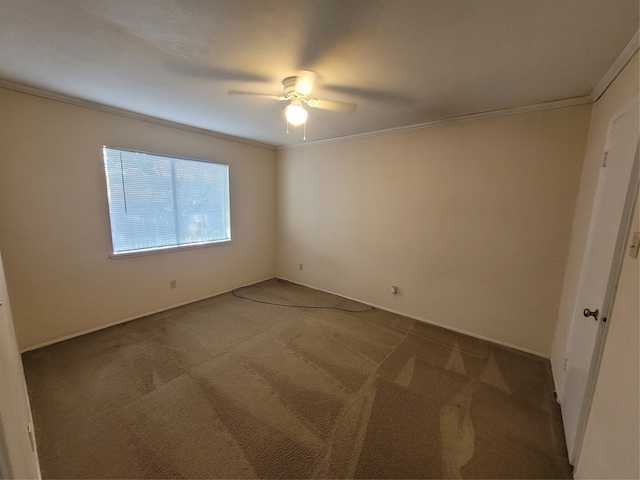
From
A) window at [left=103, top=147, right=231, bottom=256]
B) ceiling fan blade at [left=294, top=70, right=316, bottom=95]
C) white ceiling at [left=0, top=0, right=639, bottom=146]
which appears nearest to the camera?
white ceiling at [left=0, top=0, right=639, bottom=146]

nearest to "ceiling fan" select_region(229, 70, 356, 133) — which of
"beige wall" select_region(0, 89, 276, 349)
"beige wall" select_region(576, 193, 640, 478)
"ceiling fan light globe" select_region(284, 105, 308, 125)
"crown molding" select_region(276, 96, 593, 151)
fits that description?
"ceiling fan light globe" select_region(284, 105, 308, 125)

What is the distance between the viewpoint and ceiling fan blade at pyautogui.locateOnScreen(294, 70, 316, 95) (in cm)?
185

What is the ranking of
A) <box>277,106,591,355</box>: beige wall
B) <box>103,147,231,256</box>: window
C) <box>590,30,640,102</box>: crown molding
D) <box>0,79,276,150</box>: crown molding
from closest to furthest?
<box>590,30,640,102</box>: crown molding, <box>0,79,276,150</box>: crown molding, <box>277,106,591,355</box>: beige wall, <box>103,147,231,256</box>: window

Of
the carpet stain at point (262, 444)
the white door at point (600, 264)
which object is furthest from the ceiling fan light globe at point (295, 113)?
the carpet stain at point (262, 444)

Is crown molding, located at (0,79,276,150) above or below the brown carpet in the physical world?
above

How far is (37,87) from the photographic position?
2205 mm

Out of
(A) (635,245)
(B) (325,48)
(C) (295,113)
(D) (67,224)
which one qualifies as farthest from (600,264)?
(D) (67,224)

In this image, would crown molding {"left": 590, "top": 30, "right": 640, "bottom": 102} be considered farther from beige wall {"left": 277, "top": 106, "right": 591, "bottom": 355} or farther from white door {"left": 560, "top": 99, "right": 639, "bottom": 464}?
white door {"left": 560, "top": 99, "right": 639, "bottom": 464}

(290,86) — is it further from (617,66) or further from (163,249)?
(163,249)

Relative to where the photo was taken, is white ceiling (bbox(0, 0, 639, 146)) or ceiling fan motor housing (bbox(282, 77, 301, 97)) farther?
ceiling fan motor housing (bbox(282, 77, 301, 97))

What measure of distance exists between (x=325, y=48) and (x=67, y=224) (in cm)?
302

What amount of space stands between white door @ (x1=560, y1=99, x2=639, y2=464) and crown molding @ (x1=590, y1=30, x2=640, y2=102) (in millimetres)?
344

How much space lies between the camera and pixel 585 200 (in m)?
2.00

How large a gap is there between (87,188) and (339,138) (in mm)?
3126
